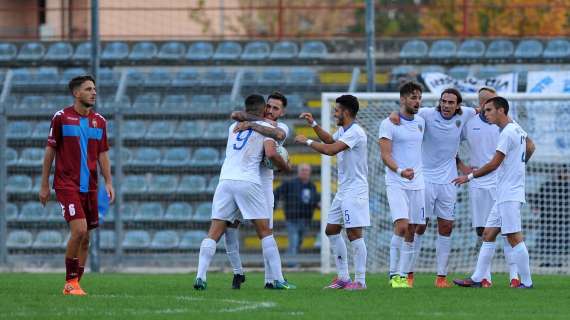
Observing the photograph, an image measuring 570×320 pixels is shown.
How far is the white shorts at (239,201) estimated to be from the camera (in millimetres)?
13227

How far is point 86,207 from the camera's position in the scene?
501 inches

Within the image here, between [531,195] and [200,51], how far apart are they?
7886 mm

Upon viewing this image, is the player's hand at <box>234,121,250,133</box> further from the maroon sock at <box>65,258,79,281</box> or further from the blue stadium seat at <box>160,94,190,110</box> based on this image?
the blue stadium seat at <box>160,94,190,110</box>

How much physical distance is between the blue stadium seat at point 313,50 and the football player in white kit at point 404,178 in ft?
33.8

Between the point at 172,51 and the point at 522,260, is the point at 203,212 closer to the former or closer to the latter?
the point at 172,51

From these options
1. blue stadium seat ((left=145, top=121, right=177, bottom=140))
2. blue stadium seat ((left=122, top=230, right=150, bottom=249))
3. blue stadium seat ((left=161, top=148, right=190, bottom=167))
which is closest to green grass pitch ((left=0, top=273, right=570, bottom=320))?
blue stadium seat ((left=122, top=230, right=150, bottom=249))

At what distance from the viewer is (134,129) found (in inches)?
890

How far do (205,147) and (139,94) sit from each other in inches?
91.8

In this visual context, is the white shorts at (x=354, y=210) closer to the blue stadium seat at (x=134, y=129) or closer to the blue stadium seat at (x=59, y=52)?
the blue stadium seat at (x=134, y=129)

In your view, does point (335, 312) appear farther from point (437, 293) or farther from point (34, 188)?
point (34, 188)

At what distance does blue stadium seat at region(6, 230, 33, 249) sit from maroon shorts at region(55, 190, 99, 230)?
8991 millimetres

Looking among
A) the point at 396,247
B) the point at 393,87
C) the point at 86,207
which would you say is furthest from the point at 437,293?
the point at 393,87

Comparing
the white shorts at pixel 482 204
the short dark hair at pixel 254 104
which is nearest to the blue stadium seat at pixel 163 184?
the white shorts at pixel 482 204

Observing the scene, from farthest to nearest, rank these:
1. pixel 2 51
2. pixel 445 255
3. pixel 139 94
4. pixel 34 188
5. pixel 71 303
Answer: pixel 2 51
pixel 139 94
pixel 34 188
pixel 445 255
pixel 71 303
